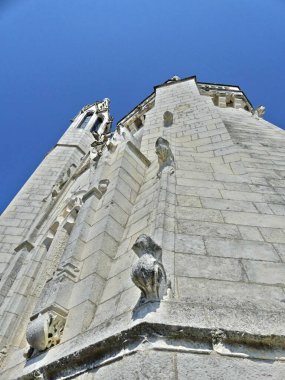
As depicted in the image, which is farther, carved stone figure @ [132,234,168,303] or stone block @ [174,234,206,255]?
stone block @ [174,234,206,255]

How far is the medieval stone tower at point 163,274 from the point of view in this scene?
8.70 ft

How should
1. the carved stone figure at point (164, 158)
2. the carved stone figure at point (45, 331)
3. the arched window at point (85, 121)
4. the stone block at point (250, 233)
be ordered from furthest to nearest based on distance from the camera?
the arched window at point (85, 121), the carved stone figure at point (164, 158), the stone block at point (250, 233), the carved stone figure at point (45, 331)

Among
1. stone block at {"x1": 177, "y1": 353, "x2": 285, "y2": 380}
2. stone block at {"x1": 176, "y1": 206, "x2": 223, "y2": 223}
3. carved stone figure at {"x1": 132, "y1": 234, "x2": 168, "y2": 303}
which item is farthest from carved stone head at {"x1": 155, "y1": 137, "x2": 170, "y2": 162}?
stone block at {"x1": 177, "y1": 353, "x2": 285, "y2": 380}

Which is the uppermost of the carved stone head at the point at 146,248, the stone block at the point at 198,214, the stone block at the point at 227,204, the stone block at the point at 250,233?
the stone block at the point at 227,204

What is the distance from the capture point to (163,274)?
10.3 ft

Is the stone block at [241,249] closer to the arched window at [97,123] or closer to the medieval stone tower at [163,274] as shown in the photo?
the medieval stone tower at [163,274]

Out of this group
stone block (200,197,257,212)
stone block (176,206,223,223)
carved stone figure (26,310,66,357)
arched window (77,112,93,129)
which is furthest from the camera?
arched window (77,112,93,129)

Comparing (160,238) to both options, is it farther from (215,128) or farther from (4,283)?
(215,128)

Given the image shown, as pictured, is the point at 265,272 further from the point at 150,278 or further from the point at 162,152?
the point at 162,152

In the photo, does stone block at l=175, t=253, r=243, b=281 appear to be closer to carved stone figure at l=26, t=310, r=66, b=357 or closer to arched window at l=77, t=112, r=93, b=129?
carved stone figure at l=26, t=310, r=66, b=357

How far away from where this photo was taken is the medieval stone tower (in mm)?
2650

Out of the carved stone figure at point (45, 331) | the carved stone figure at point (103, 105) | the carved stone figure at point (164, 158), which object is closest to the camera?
the carved stone figure at point (45, 331)

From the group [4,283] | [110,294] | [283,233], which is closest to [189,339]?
[110,294]

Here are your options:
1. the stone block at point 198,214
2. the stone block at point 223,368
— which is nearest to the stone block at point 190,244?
the stone block at point 198,214
